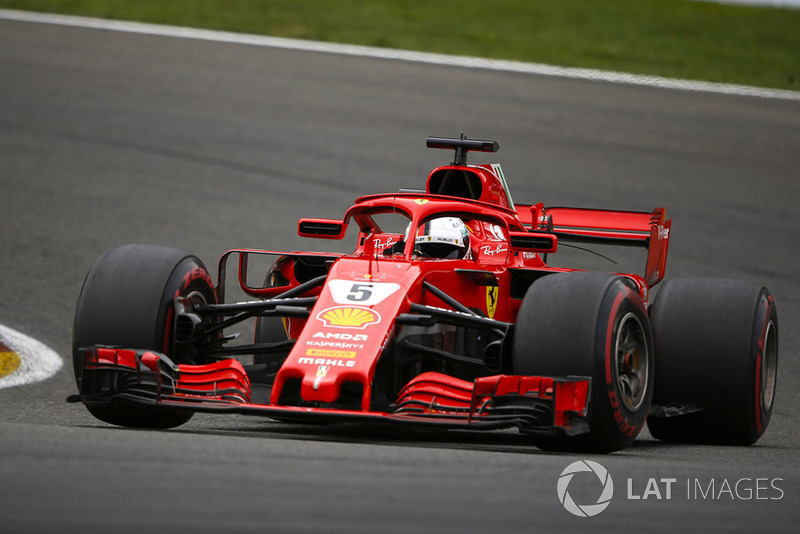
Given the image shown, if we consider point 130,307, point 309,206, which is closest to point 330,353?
point 130,307

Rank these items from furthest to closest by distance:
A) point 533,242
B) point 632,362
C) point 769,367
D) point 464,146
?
→ point 464,146
point 769,367
point 533,242
point 632,362

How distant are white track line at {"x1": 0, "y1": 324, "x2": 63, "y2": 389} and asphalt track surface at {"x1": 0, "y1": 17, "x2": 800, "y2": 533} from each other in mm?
143

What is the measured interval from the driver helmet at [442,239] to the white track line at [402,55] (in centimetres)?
1243

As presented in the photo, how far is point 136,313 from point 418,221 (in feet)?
5.27

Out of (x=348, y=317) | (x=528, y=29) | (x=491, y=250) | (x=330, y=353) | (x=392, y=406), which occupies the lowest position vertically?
(x=392, y=406)

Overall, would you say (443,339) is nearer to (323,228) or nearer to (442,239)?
(442,239)

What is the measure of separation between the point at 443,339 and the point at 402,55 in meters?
13.8

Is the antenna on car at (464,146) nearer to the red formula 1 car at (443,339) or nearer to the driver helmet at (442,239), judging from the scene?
the red formula 1 car at (443,339)

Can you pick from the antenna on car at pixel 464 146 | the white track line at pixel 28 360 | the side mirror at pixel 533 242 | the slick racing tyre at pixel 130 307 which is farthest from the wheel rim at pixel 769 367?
the white track line at pixel 28 360

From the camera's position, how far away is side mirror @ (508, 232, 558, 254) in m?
6.66

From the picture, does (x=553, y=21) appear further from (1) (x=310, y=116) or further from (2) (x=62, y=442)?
(2) (x=62, y=442)

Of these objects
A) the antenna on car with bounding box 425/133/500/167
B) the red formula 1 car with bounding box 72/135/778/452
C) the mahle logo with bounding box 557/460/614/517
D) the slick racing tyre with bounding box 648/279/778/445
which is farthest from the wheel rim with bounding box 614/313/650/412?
the antenna on car with bounding box 425/133/500/167

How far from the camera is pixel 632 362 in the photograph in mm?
6215

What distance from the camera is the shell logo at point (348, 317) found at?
19.6 feet
